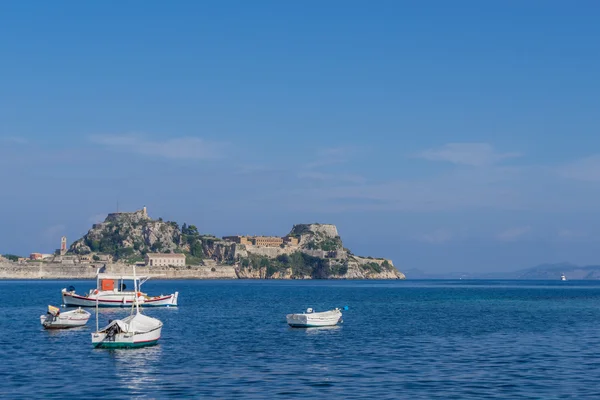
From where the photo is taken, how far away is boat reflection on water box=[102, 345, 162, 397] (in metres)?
32.4

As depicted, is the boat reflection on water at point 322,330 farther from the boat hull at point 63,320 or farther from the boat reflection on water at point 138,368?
the boat hull at point 63,320

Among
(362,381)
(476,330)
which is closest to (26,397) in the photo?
(362,381)

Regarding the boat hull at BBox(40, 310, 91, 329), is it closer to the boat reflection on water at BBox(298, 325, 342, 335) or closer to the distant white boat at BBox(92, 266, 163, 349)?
the distant white boat at BBox(92, 266, 163, 349)

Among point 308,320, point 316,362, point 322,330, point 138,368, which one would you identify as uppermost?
point 308,320

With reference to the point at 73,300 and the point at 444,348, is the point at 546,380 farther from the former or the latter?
the point at 73,300

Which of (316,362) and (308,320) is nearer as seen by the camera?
(316,362)

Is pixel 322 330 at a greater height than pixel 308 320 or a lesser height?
lesser

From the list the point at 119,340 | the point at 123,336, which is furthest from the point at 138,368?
the point at 123,336

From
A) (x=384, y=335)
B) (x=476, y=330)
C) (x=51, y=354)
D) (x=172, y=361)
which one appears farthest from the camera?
(x=476, y=330)

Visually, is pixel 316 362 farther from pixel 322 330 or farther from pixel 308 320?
pixel 308 320

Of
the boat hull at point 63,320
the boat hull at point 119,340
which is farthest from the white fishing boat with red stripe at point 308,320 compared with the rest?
the boat hull at point 119,340

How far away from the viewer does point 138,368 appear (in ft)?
124

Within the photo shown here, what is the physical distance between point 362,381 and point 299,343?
16.8 m

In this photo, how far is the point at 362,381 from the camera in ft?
109
